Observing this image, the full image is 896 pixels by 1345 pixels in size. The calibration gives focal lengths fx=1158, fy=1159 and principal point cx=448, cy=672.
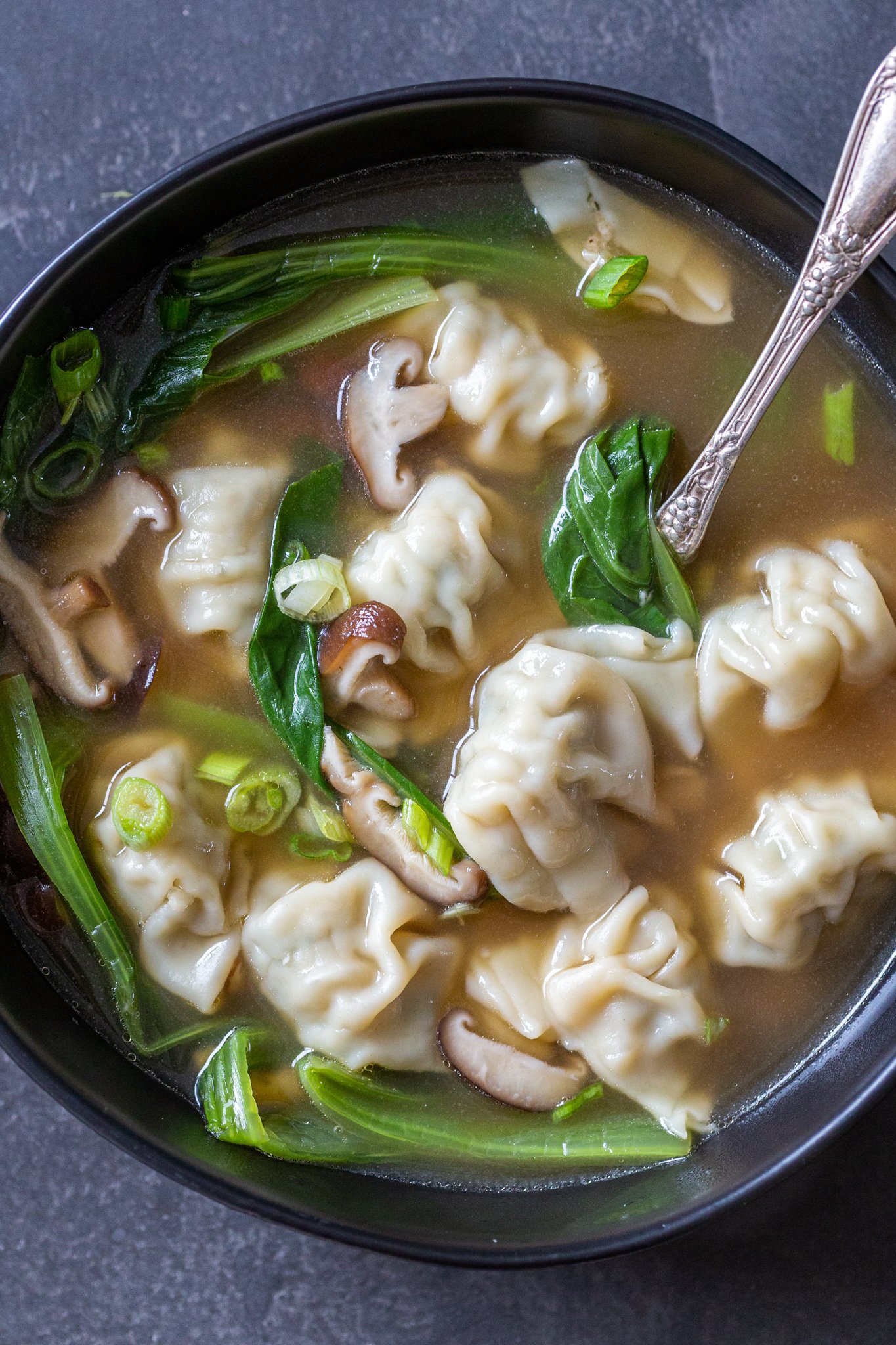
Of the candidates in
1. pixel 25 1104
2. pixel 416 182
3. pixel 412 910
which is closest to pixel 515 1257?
pixel 412 910

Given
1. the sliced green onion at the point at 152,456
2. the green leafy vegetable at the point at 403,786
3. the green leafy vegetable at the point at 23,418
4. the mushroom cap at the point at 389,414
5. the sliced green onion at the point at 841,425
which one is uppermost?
the green leafy vegetable at the point at 23,418

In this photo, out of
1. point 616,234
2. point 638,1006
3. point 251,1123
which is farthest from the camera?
point 616,234

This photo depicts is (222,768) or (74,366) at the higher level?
(74,366)

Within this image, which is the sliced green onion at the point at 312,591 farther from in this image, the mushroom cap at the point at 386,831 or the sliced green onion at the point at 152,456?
the sliced green onion at the point at 152,456

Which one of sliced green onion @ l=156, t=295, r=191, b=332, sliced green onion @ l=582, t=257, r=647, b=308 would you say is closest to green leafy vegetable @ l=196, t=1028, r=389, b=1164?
sliced green onion @ l=156, t=295, r=191, b=332

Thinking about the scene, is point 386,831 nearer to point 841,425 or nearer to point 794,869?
point 794,869

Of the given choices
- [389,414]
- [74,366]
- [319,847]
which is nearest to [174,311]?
[74,366]

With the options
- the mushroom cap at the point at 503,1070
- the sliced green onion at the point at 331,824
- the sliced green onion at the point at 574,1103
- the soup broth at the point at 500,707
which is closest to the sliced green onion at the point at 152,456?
the soup broth at the point at 500,707
